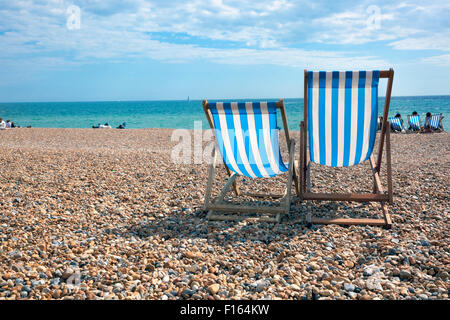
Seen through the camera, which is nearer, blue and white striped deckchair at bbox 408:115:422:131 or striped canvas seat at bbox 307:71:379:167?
striped canvas seat at bbox 307:71:379:167

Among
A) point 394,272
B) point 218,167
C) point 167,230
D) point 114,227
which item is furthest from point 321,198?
point 218,167

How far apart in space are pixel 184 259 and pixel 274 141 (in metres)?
1.59

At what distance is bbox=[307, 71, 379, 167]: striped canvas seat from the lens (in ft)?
11.9

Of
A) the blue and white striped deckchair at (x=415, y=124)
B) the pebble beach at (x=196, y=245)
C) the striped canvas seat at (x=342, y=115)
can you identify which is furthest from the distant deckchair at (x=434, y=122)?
the striped canvas seat at (x=342, y=115)

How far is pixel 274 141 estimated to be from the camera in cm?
384

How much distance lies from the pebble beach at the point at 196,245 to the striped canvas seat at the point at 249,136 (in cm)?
54

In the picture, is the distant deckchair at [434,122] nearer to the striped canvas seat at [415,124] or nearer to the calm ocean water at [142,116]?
the striped canvas seat at [415,124]

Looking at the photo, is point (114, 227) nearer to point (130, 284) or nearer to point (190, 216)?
point (190, 216)

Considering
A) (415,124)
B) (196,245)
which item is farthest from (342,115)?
(415,124)

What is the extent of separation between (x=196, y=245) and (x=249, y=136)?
4.27 ft

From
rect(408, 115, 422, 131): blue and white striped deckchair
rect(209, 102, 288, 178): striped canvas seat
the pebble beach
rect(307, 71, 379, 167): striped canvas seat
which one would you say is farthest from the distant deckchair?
rect(209, 102, 288, 178): striped canvas seat

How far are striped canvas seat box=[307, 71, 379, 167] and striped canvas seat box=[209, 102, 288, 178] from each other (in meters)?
0.42

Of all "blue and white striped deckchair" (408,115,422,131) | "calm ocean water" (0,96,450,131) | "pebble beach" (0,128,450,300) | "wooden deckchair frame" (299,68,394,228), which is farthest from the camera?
"calm ocean water" (0,96,450,131)

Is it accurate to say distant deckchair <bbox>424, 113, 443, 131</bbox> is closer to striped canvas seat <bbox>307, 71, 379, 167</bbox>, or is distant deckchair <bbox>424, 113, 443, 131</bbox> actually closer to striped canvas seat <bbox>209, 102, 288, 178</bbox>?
striped canvas seat <bbox>307, 71, 379, 167</bbox>
